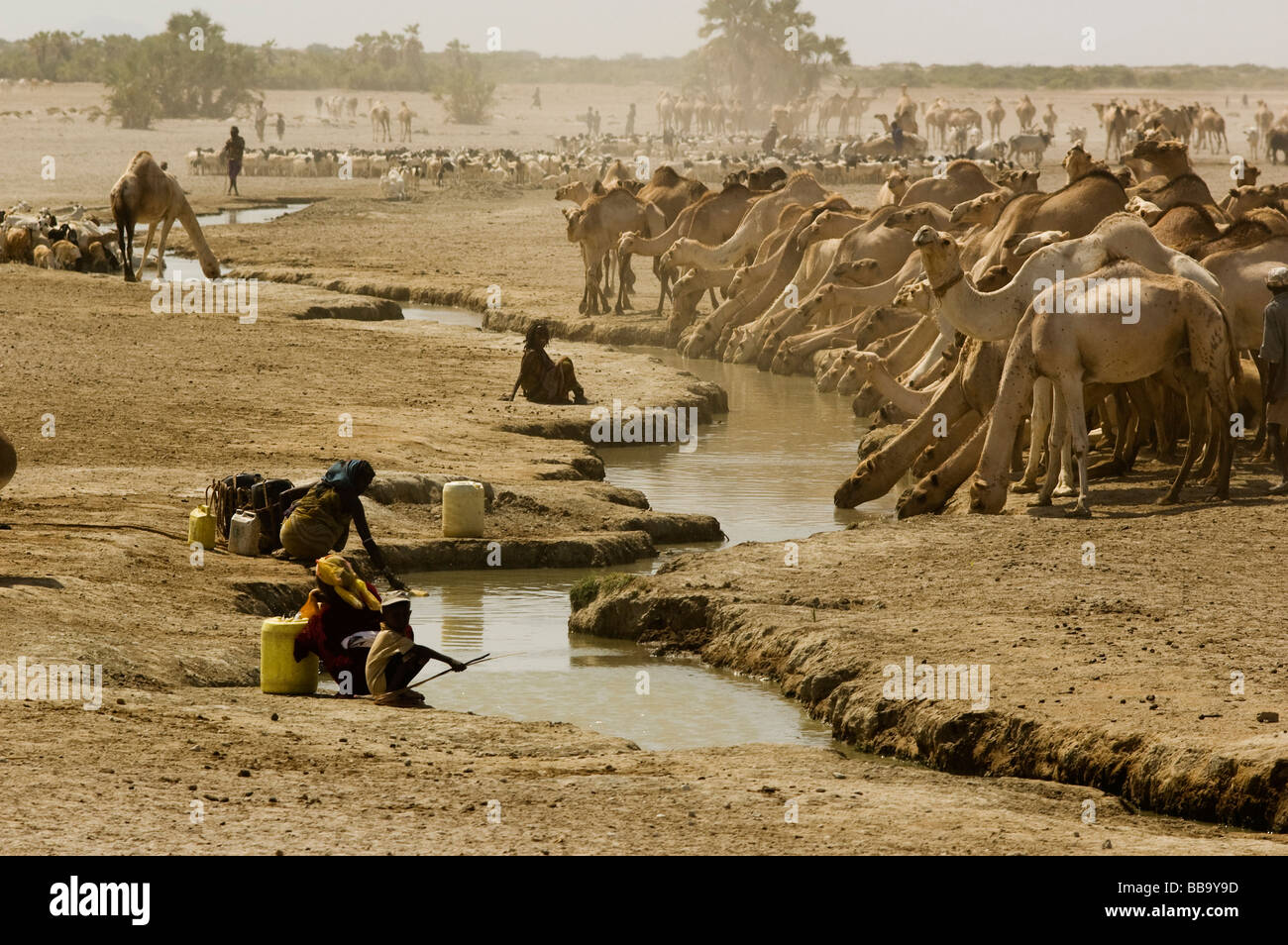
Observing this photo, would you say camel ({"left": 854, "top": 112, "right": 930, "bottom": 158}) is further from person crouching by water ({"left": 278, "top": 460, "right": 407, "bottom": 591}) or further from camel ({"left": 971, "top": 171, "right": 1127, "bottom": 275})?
person crouching by water ({"left": 278, "top": 460, "right": 407, "bottom": 591})

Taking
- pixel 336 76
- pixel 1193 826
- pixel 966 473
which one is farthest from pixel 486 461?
pixel 336 76

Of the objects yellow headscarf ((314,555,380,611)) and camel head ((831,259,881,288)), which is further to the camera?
camel head ((831,259,881,288))

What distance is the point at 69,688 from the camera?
8.12m

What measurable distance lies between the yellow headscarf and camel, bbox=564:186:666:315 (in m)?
17.6

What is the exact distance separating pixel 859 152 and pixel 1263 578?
52.3m

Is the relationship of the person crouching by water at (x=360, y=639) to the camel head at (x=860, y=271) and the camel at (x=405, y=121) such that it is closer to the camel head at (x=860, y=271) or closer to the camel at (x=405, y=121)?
the camel head at (x=860, y=271)

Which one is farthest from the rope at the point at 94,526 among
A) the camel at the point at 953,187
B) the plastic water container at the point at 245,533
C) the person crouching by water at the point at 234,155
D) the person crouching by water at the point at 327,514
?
the person crouching by water at the point at 234,155

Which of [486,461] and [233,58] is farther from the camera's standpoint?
[233,58]

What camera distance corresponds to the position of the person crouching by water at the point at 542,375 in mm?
17250

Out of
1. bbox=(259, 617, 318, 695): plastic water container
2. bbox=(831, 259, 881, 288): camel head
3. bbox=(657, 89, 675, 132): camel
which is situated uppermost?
bbox=(657, 89, 675, 132): camel

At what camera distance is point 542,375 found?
57.2ft

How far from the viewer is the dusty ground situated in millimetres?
6594

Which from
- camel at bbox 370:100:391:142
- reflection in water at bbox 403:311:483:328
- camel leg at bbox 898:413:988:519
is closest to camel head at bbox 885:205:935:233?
reflection in water at bbox 403:311:483:328

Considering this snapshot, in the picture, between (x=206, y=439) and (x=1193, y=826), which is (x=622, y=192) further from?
(x=1193, y=826)
